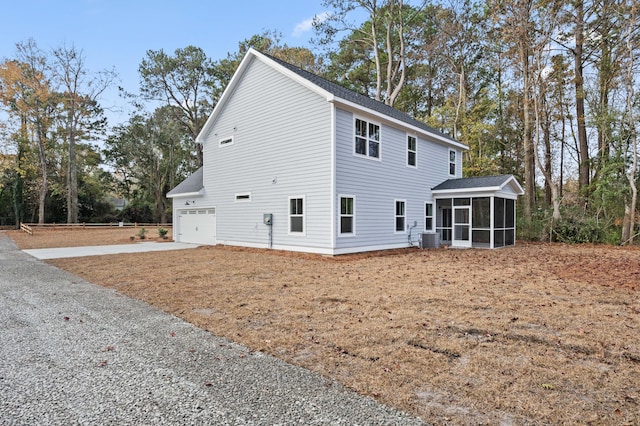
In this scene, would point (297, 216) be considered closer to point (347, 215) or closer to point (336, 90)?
point (347, 215)

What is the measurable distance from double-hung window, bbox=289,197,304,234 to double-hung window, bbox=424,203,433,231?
20.7 feet

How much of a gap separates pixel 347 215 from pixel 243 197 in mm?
4973

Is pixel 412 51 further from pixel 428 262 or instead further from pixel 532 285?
pixel 532 285

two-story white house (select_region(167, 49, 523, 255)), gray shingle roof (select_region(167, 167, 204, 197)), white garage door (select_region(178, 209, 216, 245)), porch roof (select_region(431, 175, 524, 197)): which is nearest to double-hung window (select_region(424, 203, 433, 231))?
two-story white house (select_region(167, 49, 523, 255))

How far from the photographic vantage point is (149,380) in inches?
113

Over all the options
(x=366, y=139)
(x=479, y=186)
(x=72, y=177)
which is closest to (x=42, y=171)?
(x=72, y=177)

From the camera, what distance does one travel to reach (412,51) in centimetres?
2383

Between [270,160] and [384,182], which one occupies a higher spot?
[270,160]

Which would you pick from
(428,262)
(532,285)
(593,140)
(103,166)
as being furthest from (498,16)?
(103,166)

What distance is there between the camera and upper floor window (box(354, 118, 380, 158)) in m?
11.8

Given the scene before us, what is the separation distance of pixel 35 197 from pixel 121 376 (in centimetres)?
3660

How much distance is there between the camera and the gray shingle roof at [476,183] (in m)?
13.8

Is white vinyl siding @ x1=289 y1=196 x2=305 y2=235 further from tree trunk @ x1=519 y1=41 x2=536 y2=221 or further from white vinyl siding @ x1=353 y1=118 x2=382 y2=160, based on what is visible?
tree trunk @ x1=519 y1=41 x2=536 y2=221

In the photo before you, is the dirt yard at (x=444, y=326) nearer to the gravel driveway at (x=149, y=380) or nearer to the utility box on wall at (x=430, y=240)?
the gravel driveway at (x=149, y=380)
